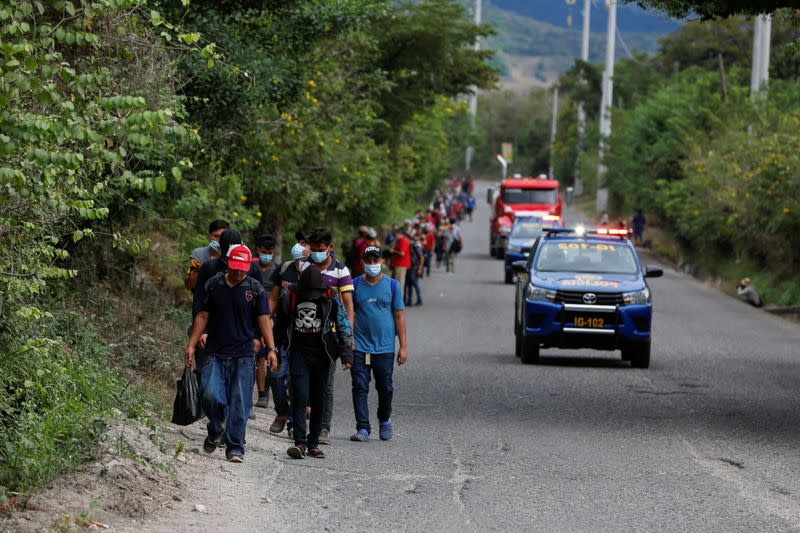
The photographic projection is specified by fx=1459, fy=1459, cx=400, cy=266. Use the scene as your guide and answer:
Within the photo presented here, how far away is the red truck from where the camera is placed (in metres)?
54.7

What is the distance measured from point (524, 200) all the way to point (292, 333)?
1716 inches

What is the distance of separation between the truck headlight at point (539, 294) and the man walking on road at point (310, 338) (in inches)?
342

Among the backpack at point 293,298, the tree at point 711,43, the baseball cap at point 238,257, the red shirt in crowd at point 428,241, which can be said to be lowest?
the red shirt in crowd at point 428,241

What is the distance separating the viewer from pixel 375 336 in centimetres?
1346

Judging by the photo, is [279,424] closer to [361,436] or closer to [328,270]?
[361,436]

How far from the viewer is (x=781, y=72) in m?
83.9

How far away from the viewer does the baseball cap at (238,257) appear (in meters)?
11.2

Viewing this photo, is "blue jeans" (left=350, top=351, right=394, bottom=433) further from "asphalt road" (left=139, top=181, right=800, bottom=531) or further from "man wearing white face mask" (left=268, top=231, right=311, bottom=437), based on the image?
"man wearing white face mask" (left=268, top=231, right=311, bottom=437)

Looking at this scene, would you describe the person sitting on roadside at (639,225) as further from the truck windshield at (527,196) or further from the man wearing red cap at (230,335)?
the man wearing red cap at (230,335)

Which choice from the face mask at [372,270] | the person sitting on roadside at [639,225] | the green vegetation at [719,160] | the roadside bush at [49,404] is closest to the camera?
the roadside bush at [49,404]

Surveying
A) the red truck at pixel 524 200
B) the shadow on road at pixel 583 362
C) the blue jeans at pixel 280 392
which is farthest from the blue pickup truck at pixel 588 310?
the red truck at pixel 524 200

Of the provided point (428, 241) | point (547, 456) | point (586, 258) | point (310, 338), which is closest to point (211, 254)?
point (310, 338)

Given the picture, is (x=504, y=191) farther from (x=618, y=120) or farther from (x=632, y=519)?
(x=632, y=519)

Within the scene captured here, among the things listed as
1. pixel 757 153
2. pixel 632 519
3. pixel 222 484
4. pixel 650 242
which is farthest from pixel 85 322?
pixel 650 242
